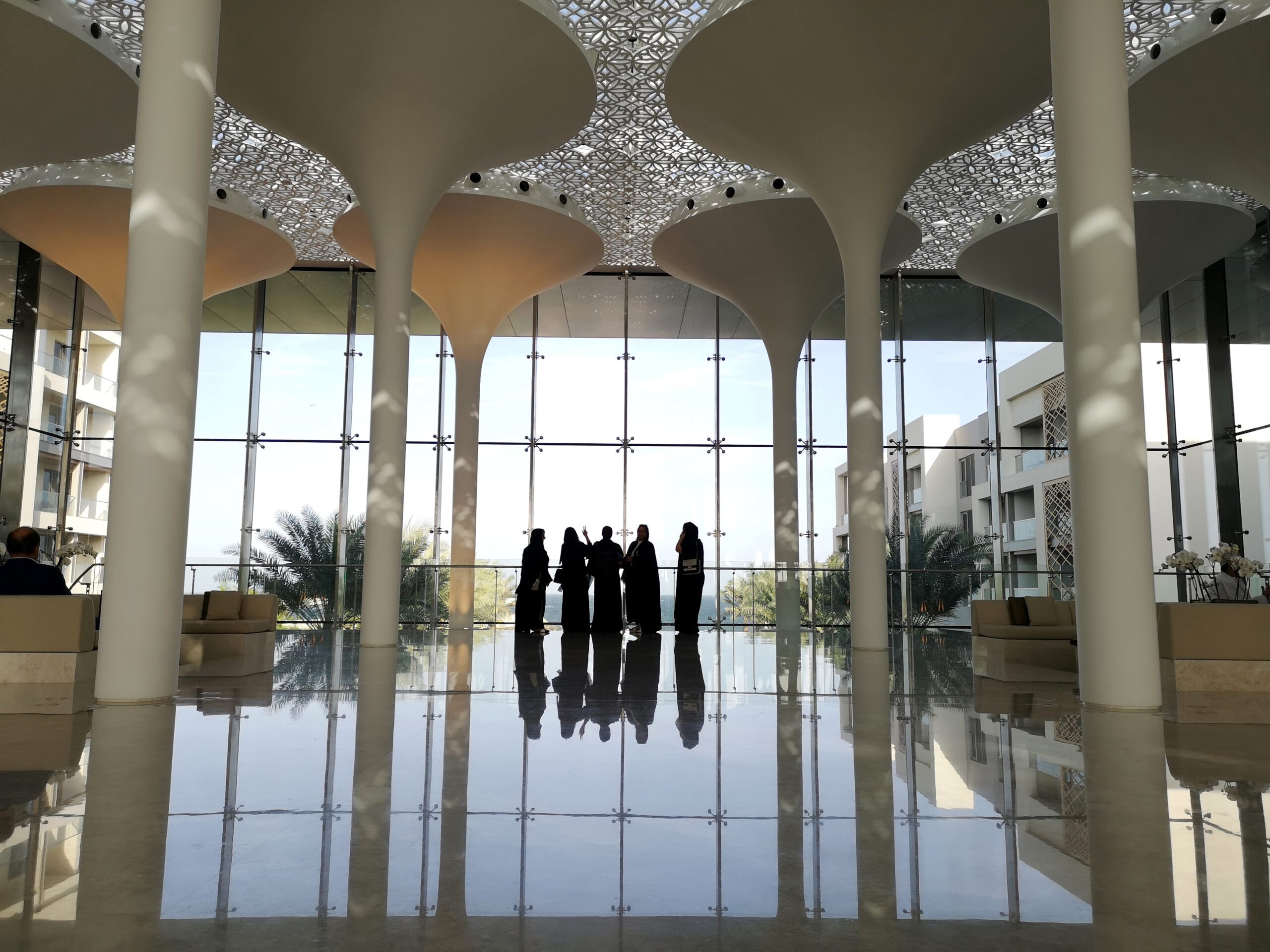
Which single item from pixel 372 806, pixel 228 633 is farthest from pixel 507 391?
pixel 372 806

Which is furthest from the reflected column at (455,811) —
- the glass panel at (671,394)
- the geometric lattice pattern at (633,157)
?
the glass panel at (671,394)

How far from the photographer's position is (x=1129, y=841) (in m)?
2.96

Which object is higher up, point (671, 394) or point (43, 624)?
point (671, 394)

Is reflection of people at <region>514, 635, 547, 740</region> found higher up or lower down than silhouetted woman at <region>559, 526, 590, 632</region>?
lower down

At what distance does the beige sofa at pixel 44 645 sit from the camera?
20.3 ft

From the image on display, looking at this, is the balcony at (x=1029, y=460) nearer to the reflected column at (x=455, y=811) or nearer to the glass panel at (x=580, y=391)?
the glass panel at (x=580, y=391)

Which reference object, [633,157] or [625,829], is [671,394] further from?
[625,829]

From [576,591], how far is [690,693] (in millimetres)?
8586

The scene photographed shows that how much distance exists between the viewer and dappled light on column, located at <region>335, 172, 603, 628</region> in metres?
14.2

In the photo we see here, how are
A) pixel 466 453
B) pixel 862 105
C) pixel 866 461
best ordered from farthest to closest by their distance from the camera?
pixel 466 453, pixel 866 461, pixel 862 105

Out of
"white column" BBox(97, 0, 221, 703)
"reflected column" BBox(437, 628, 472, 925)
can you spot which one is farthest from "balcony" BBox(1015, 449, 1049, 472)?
"white column" BBox(97, 0, 221, 703)

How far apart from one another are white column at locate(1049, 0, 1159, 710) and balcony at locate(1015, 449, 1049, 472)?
1415cm

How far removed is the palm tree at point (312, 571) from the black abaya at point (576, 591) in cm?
520

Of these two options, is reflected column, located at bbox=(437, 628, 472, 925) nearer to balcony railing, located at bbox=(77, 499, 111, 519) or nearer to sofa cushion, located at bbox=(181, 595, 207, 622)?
sofa cushion, located at bbox=(181, 595, 207, 622)
